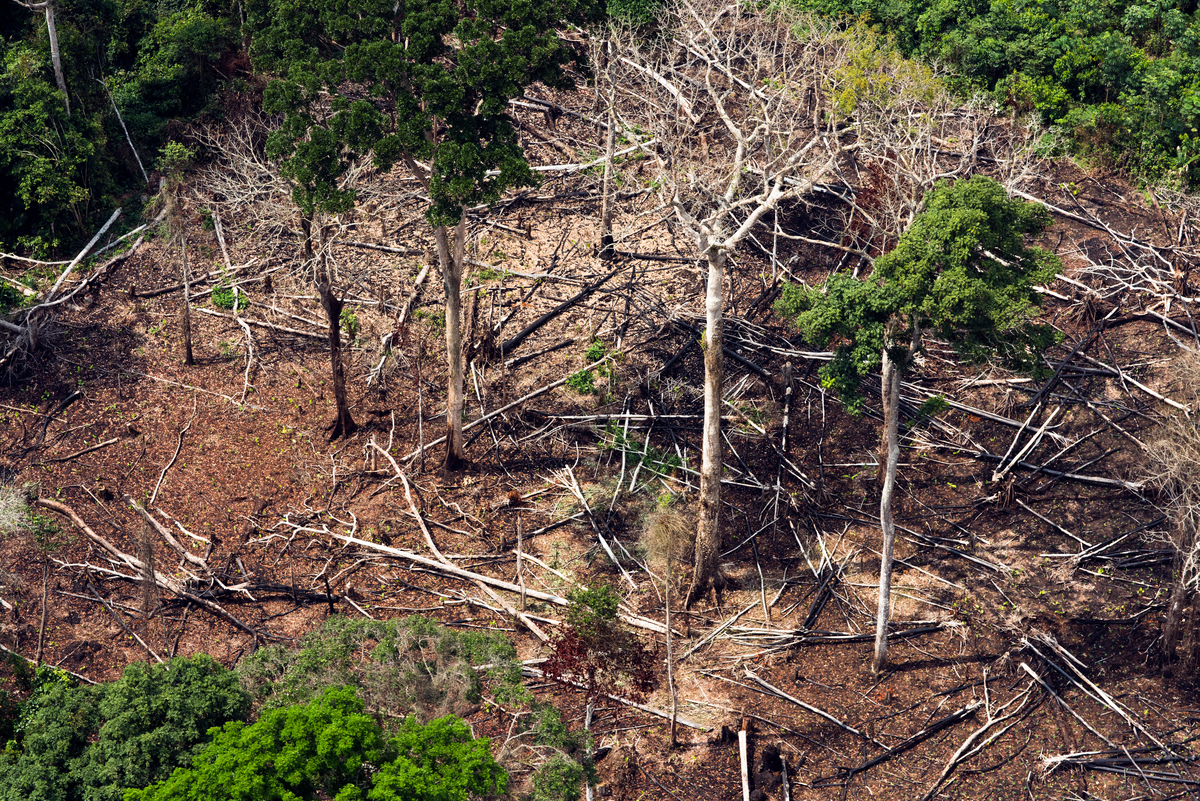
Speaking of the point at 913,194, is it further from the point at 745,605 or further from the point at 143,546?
the point at 143,546

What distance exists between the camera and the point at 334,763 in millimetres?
15227

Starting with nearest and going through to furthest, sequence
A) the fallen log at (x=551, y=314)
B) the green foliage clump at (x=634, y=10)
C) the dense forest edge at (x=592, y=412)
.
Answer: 1. the dense forest edge at (x=592, y=412)
2. the fallen log at (x=551, y=314)
3. the green foliage clump at (x=634, y=10)

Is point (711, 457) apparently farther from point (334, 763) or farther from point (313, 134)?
point (313, 134)

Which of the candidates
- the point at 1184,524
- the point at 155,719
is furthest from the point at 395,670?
the point at 1184,524

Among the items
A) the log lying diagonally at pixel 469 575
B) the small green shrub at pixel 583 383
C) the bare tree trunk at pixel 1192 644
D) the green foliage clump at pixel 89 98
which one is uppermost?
the green foliage clump at pixel 89 98

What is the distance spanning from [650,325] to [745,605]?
8204 mm

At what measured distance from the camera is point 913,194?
2192 centimetres

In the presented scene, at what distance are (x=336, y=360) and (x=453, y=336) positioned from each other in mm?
3013

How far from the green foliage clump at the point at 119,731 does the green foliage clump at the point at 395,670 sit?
678mm

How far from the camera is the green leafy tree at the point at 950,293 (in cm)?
1781

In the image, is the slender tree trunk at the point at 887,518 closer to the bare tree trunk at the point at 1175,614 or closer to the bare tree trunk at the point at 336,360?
the bare tree trunk at the point at 1175,614

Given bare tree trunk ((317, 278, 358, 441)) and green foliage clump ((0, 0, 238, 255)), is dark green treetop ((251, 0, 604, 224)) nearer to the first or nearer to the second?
bare tree trunk ((317, 278, 358, 441))

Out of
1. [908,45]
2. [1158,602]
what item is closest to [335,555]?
[1158,602]

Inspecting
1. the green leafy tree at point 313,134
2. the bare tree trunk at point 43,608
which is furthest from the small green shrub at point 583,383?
the bare tree trunk at point 43,608
